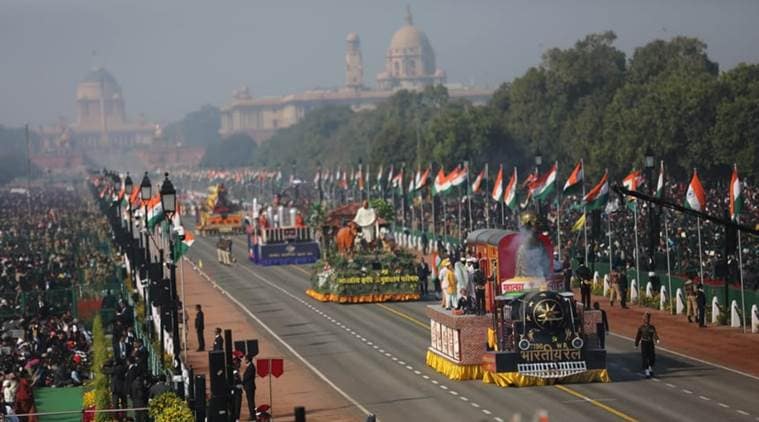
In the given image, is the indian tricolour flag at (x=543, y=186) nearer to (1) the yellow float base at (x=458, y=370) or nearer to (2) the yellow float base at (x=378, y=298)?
(2) the yellow float base at (x=378, y=298)

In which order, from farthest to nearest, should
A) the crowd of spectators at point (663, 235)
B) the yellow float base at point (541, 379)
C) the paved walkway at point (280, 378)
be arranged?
the crowd of spectators at point (663, 235) → the yellow float base at point (541, 379) → the paved walkway at point (280, 378)

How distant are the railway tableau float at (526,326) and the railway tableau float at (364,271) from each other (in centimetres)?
2403

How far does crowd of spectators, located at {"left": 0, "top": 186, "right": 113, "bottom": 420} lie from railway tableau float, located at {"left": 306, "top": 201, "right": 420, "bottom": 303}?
9263 millimetres

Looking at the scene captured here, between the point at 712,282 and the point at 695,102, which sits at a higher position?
the point at 695,102

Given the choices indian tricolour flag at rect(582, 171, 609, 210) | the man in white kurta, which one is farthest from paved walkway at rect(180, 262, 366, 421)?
indian tricolour flag at rect(582, 171, 609, 210)

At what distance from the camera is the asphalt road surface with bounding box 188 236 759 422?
37938 mm

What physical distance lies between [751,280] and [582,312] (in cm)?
1977

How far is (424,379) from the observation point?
4506 centimetres

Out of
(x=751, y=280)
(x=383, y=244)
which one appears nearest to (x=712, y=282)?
(x=751, y=280)

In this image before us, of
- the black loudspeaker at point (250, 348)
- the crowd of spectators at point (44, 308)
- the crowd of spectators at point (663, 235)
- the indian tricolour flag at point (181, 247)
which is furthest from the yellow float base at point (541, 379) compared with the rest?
the indian tricolour flag at point (181, 247)

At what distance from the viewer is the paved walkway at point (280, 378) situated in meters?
41.2

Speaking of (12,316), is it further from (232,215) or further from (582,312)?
Result: (232,215)

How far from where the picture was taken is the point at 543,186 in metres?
76.0

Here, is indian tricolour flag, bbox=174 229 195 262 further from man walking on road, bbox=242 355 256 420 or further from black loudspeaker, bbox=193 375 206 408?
black loudspeaker, bbox=193 375 206 408
